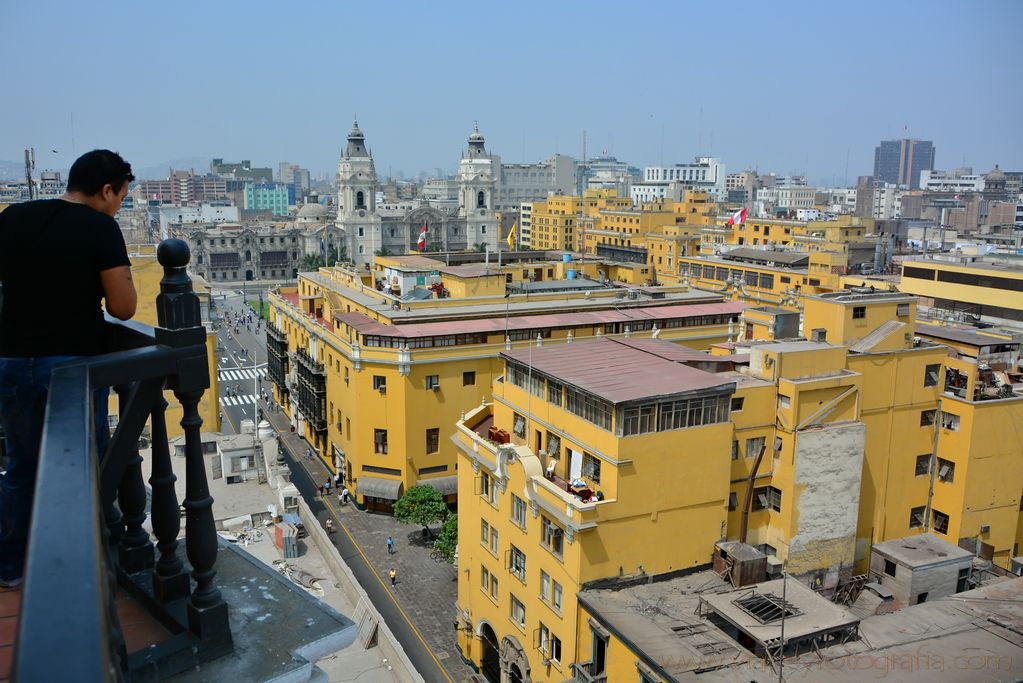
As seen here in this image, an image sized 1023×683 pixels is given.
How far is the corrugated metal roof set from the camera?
77.0 ft

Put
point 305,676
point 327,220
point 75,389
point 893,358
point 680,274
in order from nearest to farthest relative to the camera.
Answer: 1. point 75,389
2. point 305,676
3. point 893,358
4. point 680,274
5. point 327,220

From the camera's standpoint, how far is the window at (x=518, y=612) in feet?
85.1

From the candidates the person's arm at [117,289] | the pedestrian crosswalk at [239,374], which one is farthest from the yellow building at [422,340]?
the person's arm at [117,289]

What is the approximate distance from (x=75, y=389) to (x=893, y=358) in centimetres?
3050

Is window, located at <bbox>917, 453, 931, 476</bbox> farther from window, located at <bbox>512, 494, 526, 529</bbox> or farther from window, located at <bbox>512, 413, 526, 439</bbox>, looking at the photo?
window, located at <bbox>512, 494, 526, 529</bbox>

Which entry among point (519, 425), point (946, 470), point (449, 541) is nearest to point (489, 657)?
point (449, 541)

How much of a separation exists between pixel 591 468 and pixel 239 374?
59.4 m

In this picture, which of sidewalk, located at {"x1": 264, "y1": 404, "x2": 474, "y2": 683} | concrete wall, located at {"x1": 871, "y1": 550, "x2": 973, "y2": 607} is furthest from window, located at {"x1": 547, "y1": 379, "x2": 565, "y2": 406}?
concrete wall, located at {"x1": 871, "y1": 550, "x2": 973, "y2": 607}

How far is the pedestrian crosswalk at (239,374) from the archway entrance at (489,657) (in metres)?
51.5

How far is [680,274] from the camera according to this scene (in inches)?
2980

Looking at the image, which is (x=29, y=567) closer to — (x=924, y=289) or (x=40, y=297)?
(x=40, y=297)

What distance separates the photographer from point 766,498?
27.5 m

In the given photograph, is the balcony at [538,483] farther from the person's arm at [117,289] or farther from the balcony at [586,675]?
the person's arm at [117,289]

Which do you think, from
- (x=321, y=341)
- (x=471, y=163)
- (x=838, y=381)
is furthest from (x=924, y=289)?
(x=471, y=163)
